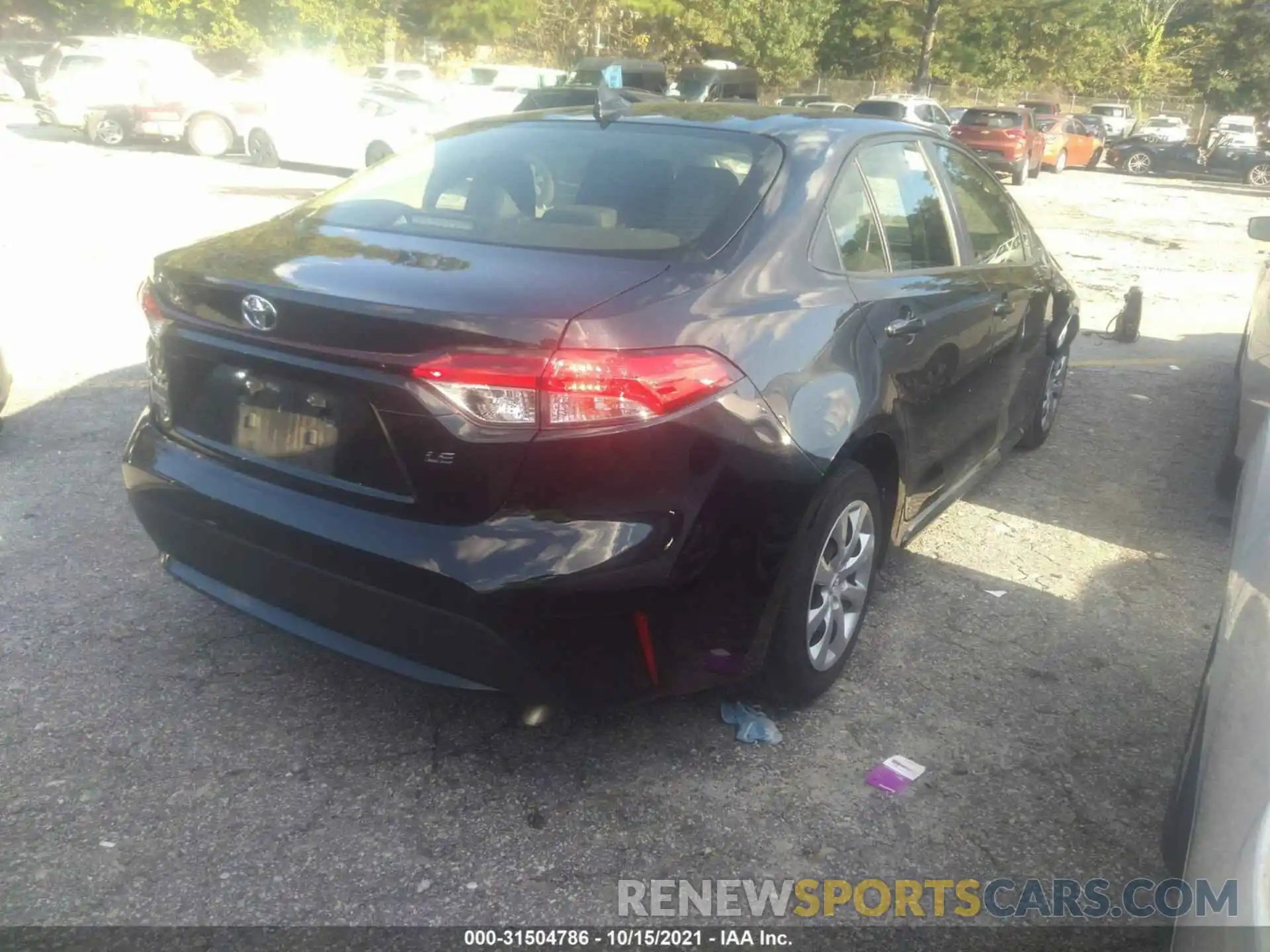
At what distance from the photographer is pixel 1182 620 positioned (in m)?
4.09

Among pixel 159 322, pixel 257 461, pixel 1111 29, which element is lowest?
pixel 257 461

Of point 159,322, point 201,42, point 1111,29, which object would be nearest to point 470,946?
point 159,322

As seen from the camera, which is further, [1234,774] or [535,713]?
[535,713]

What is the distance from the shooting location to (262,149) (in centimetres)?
1858

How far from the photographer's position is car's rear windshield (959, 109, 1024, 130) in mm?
25328

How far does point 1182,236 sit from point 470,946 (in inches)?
679

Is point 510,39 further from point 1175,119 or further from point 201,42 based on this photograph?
point 1175,119

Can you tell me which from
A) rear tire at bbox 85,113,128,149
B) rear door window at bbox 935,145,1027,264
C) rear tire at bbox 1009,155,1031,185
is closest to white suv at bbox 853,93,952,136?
rear tire at bbox 1009,155,1031,185

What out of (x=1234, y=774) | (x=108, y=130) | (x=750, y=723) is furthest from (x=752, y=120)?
(x=108, y=130)

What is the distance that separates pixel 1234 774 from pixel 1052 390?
13.9 ft

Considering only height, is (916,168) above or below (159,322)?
above

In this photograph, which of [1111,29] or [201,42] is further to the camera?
[1111,29]

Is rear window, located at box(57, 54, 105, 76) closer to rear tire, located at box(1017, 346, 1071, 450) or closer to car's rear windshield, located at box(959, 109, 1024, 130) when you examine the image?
car's rear windshield, located at box(959, 109, 1024, 130)

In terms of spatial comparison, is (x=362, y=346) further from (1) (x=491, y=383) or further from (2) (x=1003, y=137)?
(2) (x=1003, y=137)
